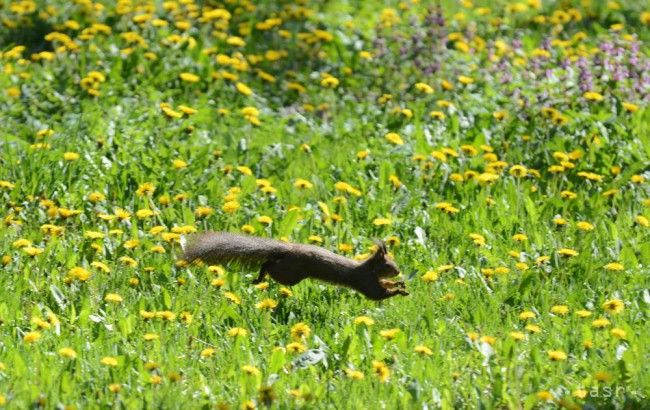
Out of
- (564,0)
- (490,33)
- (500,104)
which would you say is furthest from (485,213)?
(564,0)

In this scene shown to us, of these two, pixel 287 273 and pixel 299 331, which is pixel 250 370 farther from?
pixel 287 273

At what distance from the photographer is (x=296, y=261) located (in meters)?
5.53

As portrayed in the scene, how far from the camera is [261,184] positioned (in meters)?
6.53

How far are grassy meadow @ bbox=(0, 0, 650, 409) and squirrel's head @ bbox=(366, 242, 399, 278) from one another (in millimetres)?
136

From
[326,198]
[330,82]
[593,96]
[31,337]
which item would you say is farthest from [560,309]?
[330,82]

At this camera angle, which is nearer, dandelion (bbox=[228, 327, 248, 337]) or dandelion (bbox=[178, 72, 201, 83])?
dandelion (bbox=[228, 327, 248, 337])

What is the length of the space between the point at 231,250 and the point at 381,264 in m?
0.64

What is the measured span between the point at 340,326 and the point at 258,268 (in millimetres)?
491

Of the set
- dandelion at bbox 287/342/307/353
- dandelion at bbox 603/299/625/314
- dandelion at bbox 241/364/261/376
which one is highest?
dandelion at bbox 241/364/261/376

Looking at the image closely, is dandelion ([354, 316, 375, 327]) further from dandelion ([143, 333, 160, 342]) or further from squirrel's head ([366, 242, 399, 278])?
dandelion ([143, 333, 160, 342])

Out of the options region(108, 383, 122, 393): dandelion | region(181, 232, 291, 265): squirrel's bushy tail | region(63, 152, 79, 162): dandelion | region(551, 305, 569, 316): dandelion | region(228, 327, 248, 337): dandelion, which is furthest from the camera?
region(63, 152, 79, 162): dandelion

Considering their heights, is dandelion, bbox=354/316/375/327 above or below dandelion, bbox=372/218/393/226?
above

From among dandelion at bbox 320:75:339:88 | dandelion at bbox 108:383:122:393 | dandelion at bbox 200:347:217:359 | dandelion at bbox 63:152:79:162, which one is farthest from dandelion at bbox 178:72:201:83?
dandelion at bbox 108:383:122:393

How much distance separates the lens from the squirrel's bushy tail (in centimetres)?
560
